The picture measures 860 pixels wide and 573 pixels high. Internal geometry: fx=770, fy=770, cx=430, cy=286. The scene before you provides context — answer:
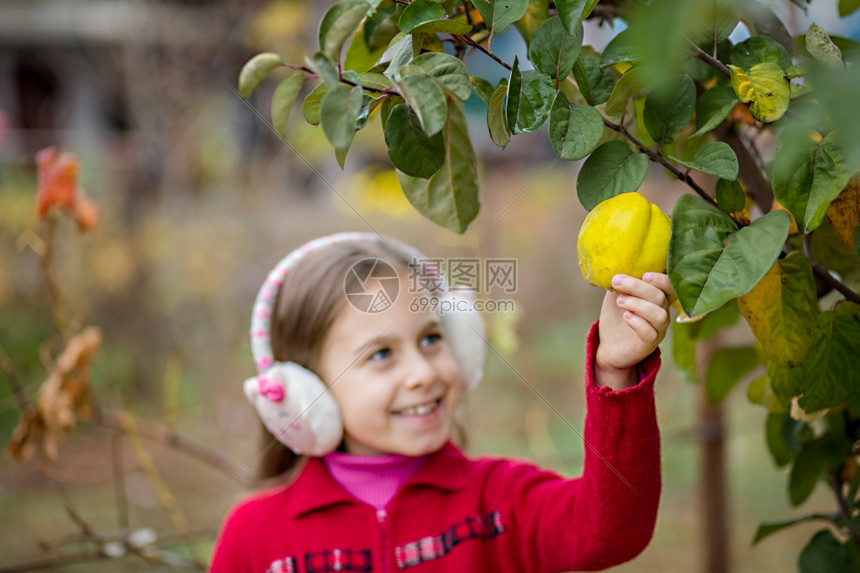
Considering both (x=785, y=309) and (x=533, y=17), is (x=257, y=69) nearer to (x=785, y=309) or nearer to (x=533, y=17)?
(x=533, y=17)

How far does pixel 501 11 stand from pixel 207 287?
3.50 meters

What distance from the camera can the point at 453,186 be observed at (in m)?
0.78

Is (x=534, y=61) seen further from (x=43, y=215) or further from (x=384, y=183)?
(x=384, y=183)

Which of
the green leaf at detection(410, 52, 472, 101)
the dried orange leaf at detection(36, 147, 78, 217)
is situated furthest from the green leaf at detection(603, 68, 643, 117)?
the dried orange leaf at detection(36, 147, 78, 217)

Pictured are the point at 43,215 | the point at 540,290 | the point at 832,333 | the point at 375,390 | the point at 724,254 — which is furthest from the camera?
the point at 540,290

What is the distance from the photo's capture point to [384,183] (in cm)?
279

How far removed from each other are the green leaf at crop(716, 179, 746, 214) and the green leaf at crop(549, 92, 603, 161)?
0.35 feet

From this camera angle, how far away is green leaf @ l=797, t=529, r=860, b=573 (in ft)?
2.86

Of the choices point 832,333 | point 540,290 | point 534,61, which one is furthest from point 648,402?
point 540,290

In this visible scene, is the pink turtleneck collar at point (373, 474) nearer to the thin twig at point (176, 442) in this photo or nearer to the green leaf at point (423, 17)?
the thin twig at point (176, 442)

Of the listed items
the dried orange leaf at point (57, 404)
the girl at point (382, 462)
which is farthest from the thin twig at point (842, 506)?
the dried orange leaf at point (57, 404)

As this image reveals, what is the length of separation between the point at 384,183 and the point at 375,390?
6.14ft

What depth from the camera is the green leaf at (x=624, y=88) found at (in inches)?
24.1

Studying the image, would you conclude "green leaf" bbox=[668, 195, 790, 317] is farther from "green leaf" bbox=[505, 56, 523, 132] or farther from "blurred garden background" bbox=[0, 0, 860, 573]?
"blurred garden background" bbox=[0, 0, 860, 573]
